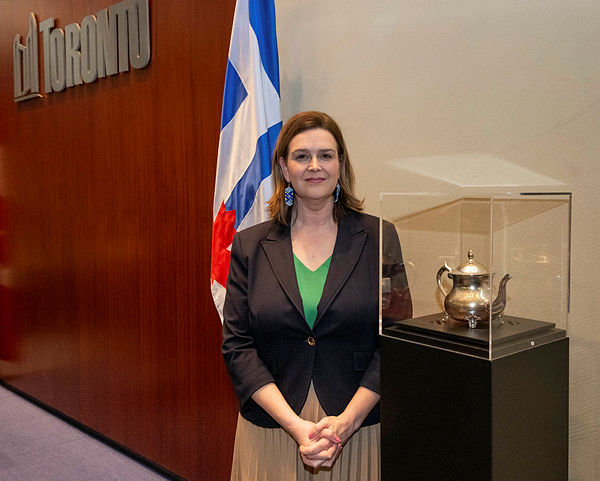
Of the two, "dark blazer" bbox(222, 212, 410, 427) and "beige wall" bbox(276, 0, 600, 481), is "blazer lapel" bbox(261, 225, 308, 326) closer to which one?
"dark blazer" bbox(222, 212, 410, 427)

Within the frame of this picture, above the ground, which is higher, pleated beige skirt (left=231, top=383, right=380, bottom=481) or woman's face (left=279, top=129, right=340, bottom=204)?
woman's face (left=279, top=129, right=340, bottom=204)

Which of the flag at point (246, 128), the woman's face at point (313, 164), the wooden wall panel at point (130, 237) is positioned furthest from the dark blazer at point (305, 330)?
the wooden wall panel at point (130, 237)

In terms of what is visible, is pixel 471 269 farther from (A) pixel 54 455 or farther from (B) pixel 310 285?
(A) pixel 54 455

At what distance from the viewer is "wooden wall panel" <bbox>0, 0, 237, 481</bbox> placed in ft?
9.51

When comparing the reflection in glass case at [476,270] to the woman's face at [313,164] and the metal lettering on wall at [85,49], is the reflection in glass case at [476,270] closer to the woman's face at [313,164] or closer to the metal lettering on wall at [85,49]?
the woman's face at [313,164]

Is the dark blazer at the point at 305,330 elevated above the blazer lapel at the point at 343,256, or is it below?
below

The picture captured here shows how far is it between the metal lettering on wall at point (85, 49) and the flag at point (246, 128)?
871 millimetres

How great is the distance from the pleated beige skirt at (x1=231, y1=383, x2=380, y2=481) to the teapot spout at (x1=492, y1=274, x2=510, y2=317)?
2.12 ft

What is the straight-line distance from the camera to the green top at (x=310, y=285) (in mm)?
1756

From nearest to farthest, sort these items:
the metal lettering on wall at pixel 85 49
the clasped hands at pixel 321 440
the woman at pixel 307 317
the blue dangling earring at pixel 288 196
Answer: the clasped hands at pixel 321 440 → the woman at pixel 307 317 → the blue dangling earring at pixel 288 196 → the metal lettering on wall at pixel 85 49

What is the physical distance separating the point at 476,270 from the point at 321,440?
636 mm

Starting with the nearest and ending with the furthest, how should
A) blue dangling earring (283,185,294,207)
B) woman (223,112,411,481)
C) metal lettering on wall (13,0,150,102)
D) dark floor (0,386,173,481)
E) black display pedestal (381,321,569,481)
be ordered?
black display pedestal (381,321,569,481), woman (223,112,411,481), blue dangling earring (283,185,294,207), metal lettering on wall (13,0,150,102), dark floor (0,386,173,481)

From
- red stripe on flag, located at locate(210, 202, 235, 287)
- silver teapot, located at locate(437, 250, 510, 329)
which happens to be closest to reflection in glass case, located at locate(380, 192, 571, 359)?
silver teapot, located at locate(437, 250, 510, 329)

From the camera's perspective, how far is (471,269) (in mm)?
1331
